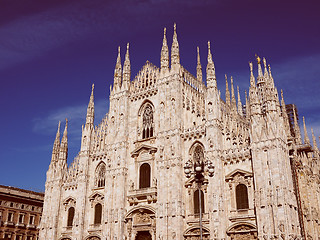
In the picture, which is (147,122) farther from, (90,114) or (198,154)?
(90,114)

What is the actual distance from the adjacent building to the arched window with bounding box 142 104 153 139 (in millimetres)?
24143

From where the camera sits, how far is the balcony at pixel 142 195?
133 ft

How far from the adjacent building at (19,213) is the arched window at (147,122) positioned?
79.2 ft

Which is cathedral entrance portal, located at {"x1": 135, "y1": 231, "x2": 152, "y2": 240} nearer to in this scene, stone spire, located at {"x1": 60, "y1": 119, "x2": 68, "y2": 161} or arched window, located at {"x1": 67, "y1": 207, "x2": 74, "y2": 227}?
arched window, located at {"x1": 67, "y1": 207, "x2": 74, "y2": 227}

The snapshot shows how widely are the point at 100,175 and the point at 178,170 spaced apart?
1282 centimetres

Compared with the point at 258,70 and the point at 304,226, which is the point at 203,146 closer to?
the point at 258,70

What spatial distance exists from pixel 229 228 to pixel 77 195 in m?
21.0

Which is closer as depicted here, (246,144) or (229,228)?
(229,228)

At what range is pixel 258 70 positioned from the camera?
1577 inches

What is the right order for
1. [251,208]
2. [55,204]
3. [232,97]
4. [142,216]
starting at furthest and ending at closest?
[232,97] < [55,204] < [142,216] < [251,208]

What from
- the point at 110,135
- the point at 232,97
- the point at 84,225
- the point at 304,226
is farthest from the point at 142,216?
the point at 232,97

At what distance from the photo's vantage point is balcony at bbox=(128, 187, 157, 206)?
133 feet

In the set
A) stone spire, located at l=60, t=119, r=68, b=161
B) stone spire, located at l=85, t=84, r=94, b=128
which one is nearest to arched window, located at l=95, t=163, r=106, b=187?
stone spire, located at l=85, t=84, r=94, b=128

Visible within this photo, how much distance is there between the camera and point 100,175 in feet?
156
